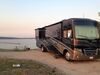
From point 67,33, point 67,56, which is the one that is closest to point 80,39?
point 67,33

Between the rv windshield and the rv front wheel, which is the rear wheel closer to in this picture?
the rv front wheel

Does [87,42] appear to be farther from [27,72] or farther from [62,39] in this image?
[27,72]

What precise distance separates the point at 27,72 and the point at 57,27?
8.61 metres

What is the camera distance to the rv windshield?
1702 centimetres

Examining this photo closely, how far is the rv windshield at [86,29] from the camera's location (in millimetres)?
17016

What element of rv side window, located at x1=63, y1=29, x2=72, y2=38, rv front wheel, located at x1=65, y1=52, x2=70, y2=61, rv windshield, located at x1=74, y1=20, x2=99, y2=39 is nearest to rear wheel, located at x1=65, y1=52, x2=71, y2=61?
rv front wheel, located at x1=65, y1=52, x2=70, y2=61

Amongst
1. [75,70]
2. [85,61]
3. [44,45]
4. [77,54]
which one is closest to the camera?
[75,70]

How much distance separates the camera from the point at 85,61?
18.1 meters

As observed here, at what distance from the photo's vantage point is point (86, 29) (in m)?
17.3

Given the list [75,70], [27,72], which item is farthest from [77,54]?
[27,72]

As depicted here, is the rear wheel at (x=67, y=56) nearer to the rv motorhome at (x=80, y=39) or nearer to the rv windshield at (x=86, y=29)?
the rv motorhome at (x=80, y=39)

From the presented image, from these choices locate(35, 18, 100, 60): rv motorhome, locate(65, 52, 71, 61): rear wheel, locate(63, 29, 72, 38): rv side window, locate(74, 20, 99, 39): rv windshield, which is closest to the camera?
locate(35, 18, 100, 60): rv motorhome

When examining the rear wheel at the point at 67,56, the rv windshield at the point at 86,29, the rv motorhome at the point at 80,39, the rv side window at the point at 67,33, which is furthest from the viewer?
the rear wheel at the point at 67,56

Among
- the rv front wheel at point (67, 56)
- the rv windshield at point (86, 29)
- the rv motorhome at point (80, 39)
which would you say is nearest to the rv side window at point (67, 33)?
the rv motorhome at point (80, 39)
